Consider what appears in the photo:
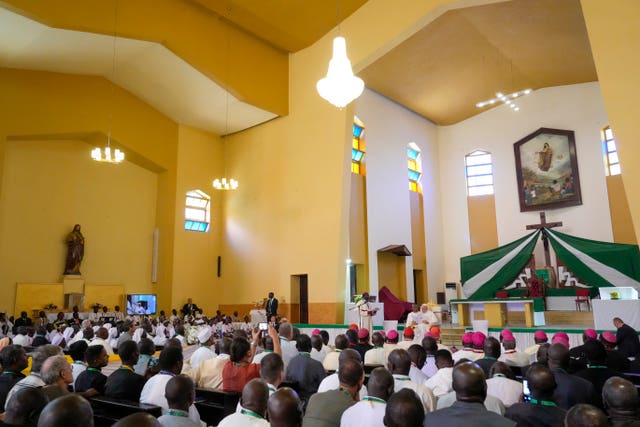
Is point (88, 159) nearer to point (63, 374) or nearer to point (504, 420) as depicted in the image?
point (63, 374)

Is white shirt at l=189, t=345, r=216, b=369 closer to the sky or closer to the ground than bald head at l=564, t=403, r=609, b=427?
closer to the ground

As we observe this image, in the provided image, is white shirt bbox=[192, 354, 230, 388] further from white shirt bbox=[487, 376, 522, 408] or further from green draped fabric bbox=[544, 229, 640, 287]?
green draped fabric bbox=[544, 229, 640, 287]

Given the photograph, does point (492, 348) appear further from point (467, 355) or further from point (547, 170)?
point (547, 170)

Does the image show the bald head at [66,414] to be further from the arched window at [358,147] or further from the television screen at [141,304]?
the arched window at [358,147]

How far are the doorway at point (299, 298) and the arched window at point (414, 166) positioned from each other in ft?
18.4

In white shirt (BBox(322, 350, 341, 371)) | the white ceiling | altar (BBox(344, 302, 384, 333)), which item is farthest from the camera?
altar (BBox(344, 302, 384, 333))

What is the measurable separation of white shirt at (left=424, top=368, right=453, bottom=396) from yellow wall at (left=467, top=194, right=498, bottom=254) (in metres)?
13.8

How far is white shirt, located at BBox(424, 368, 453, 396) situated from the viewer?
3.75m

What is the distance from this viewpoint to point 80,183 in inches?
543

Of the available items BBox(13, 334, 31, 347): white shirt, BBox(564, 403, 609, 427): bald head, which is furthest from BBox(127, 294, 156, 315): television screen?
BBox(564, 403, 609, 427): bald head

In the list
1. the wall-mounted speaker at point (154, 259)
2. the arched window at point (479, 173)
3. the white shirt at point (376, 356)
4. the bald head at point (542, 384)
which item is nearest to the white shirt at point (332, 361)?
the white shirt at point (376, 356)

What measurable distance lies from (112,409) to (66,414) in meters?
1.83

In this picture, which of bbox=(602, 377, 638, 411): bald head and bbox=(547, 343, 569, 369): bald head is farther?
bbox=(547, 343, 569, 369): bald head

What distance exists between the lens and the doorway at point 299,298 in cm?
1379
